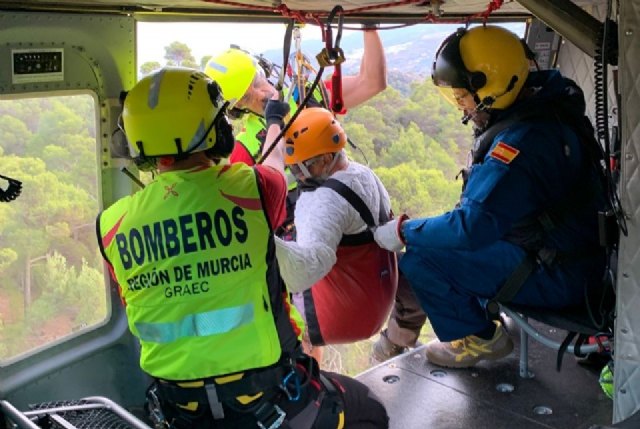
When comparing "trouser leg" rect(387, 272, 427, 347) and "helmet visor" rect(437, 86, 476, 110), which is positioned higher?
"helmet visor" rect(437, 86, 476, 110)

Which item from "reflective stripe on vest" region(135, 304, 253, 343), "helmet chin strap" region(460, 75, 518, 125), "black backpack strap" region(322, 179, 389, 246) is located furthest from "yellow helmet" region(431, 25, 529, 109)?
"reflective stripe on vest" region(135, 304, 253, 343)

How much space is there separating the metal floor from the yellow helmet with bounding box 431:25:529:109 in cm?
138

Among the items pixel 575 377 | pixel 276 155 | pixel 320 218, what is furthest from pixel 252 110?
pixel 575 377

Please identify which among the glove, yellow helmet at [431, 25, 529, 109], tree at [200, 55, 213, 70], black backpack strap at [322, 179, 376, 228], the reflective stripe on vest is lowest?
the glove

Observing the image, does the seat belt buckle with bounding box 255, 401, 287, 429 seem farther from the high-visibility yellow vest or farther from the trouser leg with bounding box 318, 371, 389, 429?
the trouser leg with bounding box 318, 371, 389, 429

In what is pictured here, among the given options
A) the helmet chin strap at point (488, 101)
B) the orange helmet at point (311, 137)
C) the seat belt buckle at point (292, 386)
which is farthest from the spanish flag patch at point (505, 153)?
the seat belt buckle at point (292, 386)

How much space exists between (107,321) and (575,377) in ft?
7.67

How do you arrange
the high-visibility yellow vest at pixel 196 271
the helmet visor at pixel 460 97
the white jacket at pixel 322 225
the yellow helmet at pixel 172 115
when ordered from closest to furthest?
the high-visibility yellow vest at pixel 196 271 → the yellow helmet at pixel 172 115 → the white jacket at pixel 322 225 → the helmet visor at pixel 460 97

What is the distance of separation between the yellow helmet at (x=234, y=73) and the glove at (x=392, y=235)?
118 cm

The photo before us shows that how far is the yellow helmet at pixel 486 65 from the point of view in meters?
2.96

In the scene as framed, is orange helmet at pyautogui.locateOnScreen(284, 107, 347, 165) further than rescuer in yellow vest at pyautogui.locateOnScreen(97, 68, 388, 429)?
Yes

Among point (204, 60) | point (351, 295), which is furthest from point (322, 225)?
point (204, 60)

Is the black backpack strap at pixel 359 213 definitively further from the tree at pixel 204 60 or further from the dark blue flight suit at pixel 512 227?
the tree at pixel 204 60

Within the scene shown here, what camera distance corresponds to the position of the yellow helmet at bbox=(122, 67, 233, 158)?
218 cm
